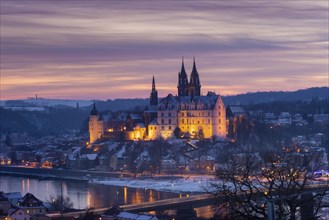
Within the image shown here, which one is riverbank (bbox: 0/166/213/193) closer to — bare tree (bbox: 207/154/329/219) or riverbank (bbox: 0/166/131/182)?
riverbank (bbox: 0/166/131/182)

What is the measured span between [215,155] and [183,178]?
217 inches

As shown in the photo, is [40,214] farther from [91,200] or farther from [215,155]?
[215,155]

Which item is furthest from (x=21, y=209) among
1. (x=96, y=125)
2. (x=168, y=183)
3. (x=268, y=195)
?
(x=96, y=125)

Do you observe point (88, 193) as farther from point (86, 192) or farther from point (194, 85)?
point (194, 85)

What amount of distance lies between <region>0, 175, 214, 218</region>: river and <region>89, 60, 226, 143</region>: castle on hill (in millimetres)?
8494

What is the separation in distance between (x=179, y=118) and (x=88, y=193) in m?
16.1

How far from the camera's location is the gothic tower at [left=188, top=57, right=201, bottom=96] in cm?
6103

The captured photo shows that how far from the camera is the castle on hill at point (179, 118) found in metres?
57.1

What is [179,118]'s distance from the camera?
57906mm

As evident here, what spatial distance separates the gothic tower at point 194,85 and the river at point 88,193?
12.6 meters

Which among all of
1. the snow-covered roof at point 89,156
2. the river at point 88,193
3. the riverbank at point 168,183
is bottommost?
the river at point 88,193

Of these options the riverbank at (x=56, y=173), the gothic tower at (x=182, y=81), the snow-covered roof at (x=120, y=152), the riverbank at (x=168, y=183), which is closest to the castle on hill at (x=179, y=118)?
the gothic tower at (x=182, y=81)

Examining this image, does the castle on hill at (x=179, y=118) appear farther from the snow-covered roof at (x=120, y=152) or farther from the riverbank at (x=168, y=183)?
the riverbank at (x=168, y=183)

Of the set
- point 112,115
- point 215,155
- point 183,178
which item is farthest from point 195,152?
point 112,115
